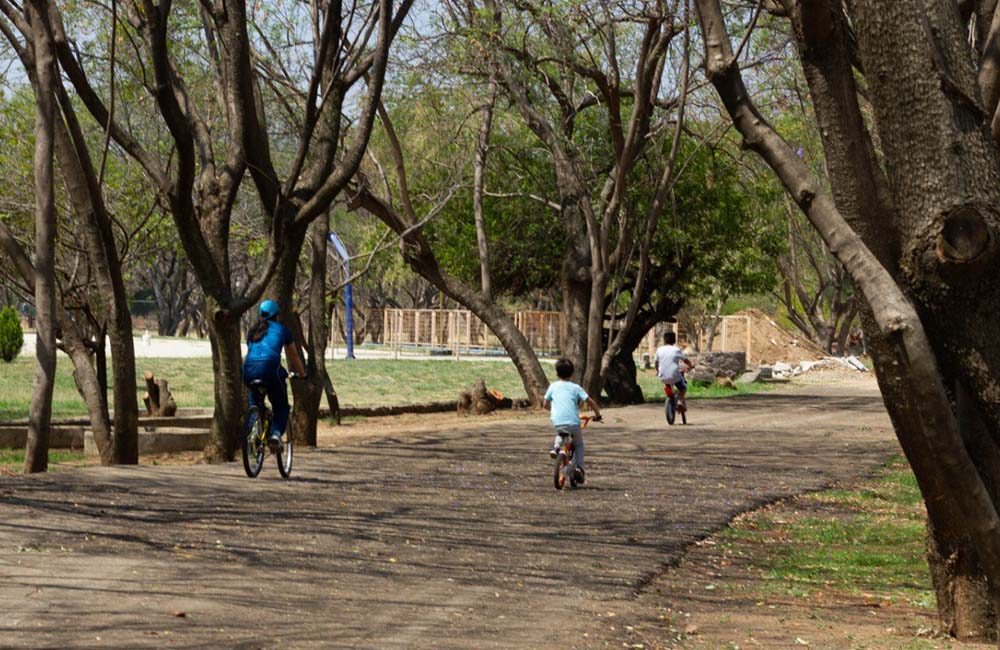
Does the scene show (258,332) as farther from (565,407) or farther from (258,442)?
(565,407)

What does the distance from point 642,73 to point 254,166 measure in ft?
32.9

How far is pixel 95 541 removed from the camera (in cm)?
960

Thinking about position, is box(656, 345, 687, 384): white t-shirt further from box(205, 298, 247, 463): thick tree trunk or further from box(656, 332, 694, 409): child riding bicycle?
box(205, 298, 247, 463): thick tree trunk

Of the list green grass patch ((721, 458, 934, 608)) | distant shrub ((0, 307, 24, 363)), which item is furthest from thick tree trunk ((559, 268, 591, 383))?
distant shrub ((0, 307, 24, 363))

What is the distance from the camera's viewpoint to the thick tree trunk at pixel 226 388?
1702 cm

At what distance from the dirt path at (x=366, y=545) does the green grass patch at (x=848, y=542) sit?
0.49m

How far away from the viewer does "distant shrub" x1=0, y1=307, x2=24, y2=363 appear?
140ft

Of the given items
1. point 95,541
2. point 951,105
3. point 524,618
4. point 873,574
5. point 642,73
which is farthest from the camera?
point 642,73

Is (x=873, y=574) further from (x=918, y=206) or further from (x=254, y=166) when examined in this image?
(x=254, y=166)

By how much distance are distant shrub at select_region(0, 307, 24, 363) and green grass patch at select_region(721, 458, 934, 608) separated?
105ft

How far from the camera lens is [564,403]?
14.6 m

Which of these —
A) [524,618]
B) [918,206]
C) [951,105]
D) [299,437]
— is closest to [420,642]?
[524,618]

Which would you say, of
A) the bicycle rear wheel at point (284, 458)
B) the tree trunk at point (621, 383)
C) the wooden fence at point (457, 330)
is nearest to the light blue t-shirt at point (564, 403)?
the bicycle rear wheel at point (284, 458)

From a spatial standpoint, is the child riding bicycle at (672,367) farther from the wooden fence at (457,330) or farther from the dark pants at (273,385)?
the wooden fence at (457,330)
